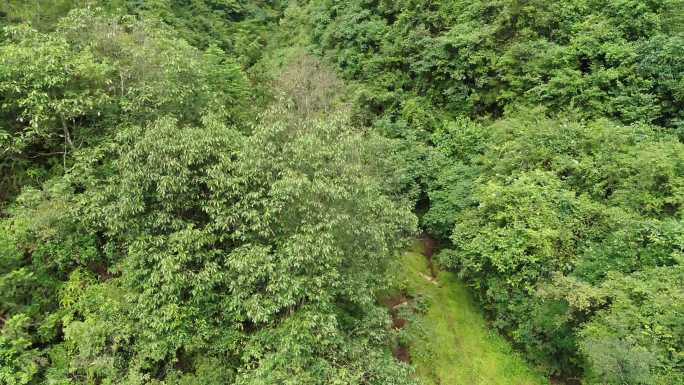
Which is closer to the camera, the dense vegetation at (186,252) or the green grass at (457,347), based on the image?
the dense vegetation at (186,252)

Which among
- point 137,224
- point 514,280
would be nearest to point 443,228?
point 514,280

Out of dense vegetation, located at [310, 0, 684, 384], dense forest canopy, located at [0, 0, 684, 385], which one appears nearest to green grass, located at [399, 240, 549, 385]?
dense forest canopy, located at [0, 0, 684, 385]

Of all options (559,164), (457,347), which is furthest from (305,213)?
(559,164)

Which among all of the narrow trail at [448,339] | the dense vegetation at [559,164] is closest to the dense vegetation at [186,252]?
the narrow trail at [448,339]

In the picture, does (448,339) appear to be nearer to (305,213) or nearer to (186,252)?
(305,213)

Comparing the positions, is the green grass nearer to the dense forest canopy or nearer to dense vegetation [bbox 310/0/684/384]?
the dense forest canopy

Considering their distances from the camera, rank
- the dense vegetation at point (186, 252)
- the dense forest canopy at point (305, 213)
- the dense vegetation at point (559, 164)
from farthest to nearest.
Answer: the dense vegetation at point (559, 164) < the dense forest canopy at point (305, 213) < the dense vegetation at point (186, 252)

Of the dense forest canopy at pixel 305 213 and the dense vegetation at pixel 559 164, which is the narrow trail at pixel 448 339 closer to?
the dense forest canopy at pixel 305 213

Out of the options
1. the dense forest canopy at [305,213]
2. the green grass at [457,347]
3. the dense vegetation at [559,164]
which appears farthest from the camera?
the green grass at [457,347]
